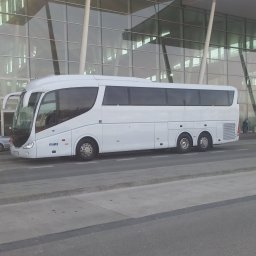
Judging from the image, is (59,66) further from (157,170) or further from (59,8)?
(157,170)

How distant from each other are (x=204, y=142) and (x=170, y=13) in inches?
670

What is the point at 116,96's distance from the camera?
20.9m

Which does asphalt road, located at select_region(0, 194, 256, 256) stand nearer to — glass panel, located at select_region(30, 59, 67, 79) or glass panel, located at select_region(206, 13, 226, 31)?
glass panel, located at select_region(30, 59, 67, 79)

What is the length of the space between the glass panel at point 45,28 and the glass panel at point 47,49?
14.6 inches

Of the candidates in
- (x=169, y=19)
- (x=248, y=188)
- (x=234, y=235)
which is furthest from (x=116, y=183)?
(x=169, y=19)

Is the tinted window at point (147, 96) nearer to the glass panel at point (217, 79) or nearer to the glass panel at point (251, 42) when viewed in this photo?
the glass panel at point (217, 79)

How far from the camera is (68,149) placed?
1925cm

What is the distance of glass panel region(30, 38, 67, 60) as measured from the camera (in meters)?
31.3

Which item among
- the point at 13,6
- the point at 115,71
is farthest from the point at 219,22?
the point at 13,6

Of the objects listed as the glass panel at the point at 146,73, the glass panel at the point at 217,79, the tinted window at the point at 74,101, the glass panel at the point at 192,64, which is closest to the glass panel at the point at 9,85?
the glass panel at the point at 146,73

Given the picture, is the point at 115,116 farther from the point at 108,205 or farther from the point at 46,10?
the point at 46,10

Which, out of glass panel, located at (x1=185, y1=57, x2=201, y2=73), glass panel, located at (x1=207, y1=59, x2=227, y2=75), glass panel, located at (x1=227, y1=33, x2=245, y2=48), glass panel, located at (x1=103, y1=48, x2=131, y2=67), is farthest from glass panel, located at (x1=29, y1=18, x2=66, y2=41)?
glass panel, located at (x1=227, y1=33, x2=245, y2=48)

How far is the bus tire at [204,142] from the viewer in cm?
2425

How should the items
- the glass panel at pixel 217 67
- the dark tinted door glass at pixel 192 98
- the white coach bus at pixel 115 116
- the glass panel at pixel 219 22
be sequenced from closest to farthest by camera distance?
1. the white coach bus at pixel 115 116
2. the dark tinted door glass at pixel 192 98
3. the glass panel at pixel 217 67
4. the glass panel at pixel 219 22
